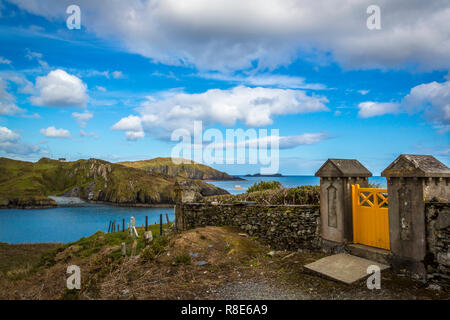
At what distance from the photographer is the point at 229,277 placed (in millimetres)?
6535

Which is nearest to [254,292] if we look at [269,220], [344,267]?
[344,267]

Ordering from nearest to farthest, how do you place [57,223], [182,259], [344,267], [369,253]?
1. [344,267]
2. [369,253]
3. [182,259]
4. [57,223]

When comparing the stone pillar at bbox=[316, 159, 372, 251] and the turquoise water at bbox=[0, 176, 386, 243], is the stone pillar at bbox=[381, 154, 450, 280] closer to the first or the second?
the stone pillar at bbox=[316, 159, 372, 251]

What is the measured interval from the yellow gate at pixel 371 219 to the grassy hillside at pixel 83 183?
91186 mm

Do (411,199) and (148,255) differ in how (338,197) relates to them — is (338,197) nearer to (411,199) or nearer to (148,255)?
(411,199)

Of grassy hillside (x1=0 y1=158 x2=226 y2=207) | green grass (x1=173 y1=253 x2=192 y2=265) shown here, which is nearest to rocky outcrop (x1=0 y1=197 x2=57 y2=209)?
grassy hillside (x1=0 y1=158 x2=226 y2=207)

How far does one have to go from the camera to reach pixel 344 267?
20.5 ft

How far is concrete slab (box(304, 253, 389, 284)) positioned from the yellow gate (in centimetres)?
65

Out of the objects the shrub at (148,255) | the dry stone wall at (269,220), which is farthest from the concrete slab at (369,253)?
the shrub at (148,255)

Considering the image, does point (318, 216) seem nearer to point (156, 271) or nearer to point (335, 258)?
point (335, 258)

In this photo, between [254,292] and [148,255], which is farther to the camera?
[148,255]

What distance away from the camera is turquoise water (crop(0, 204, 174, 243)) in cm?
5838

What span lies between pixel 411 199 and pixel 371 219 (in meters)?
1.47
